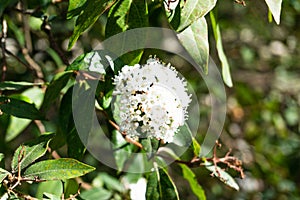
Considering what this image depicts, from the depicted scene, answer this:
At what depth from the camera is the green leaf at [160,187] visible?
4.31ft

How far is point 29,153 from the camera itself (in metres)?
1.10

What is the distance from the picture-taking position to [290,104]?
2.89 metres

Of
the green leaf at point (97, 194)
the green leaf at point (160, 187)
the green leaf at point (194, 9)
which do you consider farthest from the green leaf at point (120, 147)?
the green leaf at point (194, 9)

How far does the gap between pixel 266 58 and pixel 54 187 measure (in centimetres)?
186

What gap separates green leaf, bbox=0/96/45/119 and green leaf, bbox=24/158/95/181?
19 centimetres

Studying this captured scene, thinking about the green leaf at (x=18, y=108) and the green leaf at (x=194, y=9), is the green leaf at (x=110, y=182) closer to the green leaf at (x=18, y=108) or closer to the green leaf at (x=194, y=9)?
the green leaf at (x=18, y=108)

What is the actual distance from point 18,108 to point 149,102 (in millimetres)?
348

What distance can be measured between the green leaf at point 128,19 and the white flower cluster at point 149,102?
1.1 inches

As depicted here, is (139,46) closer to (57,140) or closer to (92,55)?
(92,55)

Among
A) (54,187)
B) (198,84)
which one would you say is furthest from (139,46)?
(198,84)

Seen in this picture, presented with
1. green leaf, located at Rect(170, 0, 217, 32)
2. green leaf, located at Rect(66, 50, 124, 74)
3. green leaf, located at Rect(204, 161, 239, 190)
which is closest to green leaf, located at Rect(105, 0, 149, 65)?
green leaf, located at Rect(66, 50, 124, 74)

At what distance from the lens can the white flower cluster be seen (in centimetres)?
111

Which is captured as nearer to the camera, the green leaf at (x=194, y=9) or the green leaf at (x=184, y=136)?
the green leaf at (x=194, y=9)

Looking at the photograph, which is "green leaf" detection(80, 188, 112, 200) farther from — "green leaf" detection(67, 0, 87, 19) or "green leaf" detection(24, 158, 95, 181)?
"green leaf" detection(67, 0, 87, 19)
